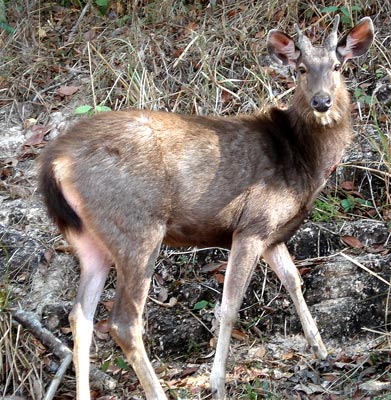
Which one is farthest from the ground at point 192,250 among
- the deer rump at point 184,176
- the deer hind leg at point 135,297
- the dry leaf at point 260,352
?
the deer rump at point 184,176

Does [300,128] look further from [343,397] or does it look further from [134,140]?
[343,397]

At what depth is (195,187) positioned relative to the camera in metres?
6.86

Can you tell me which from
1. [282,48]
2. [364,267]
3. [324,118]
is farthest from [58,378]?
[282,48]

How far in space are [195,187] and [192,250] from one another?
5.27 ft

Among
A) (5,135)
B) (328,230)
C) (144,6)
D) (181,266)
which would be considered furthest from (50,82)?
(328,230)

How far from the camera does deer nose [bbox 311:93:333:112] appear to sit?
273 inches

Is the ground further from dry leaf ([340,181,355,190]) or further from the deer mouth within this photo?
the deer mouth

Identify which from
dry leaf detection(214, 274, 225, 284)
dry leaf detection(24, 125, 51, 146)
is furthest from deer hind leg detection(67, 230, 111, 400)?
dry leaf detection(24, 125, 51, 146)

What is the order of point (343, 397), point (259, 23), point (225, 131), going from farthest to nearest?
point (259, 23)
point (225, 131)
point (343, 397)

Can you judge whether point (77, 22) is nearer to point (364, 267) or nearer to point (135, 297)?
point (364, 267)

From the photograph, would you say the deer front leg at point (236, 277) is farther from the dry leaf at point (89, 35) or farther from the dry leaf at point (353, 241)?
the dry leaf at point (89, 35)

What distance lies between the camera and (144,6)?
36.0ft

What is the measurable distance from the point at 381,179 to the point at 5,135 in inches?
154

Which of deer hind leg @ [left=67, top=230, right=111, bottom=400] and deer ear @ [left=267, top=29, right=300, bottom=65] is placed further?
deer ear @ [left=267, top=29, right=300, bottom=65]
